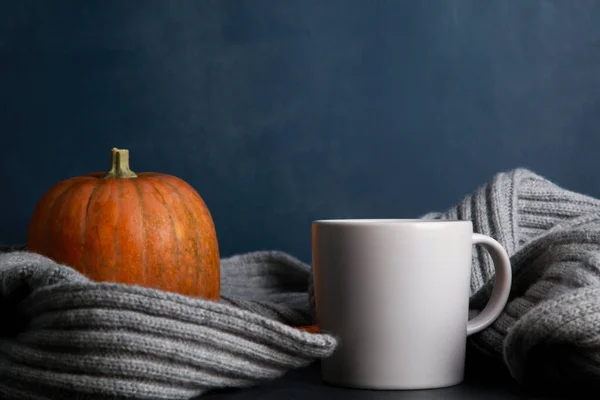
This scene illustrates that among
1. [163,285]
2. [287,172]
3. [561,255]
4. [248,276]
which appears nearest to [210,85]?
[287,172]

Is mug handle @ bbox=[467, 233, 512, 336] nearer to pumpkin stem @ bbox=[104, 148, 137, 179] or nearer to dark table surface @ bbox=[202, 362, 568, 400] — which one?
dark table surface @ bbox=[202, 362, 568, 400]

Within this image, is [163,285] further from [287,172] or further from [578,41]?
[578,41]

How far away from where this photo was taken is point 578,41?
1.29m

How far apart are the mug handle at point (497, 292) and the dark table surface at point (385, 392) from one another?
0.04 meters

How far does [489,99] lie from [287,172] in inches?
13.6

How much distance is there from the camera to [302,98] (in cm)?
130

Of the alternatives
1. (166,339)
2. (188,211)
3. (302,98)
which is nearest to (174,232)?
(188,211)

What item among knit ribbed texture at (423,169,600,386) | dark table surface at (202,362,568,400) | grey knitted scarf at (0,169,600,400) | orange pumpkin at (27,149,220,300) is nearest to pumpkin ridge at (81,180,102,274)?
orange pumpkin at (27,149,220,300)

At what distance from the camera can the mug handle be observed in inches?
25.8

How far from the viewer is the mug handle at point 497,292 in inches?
25.8

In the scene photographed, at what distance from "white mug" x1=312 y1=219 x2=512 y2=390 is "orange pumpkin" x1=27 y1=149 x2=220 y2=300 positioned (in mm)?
254

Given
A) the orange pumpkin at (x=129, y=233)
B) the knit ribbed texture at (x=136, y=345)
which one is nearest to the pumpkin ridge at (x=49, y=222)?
the orange pumpkin at (x=129, y=233)

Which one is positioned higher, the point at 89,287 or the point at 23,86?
the point at 23,86

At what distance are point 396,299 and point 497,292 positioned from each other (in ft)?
0.38
